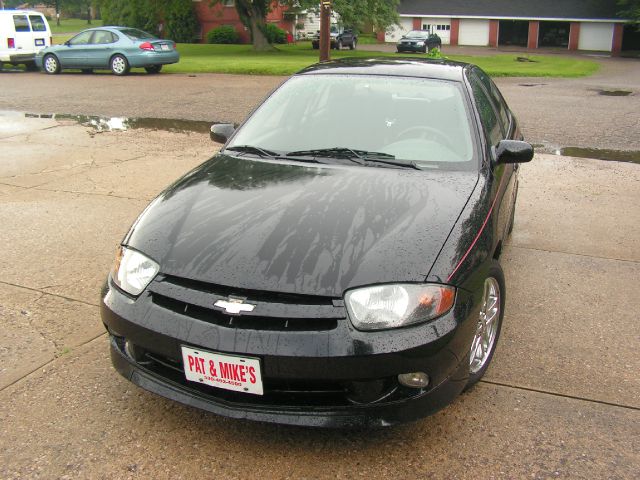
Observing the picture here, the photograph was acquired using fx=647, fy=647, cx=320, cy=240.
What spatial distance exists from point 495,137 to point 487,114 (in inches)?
7.3

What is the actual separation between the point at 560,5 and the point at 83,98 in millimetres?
48291

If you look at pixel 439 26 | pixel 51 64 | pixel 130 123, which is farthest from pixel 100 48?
pixel 439 26

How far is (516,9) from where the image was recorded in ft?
175

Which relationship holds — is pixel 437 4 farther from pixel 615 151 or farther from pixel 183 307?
pixel 183 307

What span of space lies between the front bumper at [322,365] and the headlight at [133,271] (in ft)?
0.29

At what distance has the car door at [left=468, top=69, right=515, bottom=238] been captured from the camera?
12.3 feet

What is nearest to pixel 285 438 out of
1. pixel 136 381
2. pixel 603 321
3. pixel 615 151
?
pixel 136 381

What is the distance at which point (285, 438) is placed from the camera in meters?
2.83

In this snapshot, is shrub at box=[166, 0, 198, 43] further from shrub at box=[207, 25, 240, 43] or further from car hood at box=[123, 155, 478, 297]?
car hood at box=[123, 155, 478, 297]

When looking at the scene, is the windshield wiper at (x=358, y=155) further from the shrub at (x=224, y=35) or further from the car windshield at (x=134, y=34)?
the shrub at (x=224, y=35)

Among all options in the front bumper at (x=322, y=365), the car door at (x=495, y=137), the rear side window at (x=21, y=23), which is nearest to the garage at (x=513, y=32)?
the rear side window at (x=21, y=23)

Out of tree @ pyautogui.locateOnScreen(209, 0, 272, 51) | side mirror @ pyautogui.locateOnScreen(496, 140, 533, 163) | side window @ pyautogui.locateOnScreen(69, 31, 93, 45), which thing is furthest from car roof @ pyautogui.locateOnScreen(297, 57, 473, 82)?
tree @ pyautogui.locateOnScreen(209, 0, 272, 51)

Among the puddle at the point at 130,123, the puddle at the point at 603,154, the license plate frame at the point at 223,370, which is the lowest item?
the puddle at the point at 603,154

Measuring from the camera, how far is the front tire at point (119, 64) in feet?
65.2
